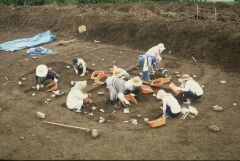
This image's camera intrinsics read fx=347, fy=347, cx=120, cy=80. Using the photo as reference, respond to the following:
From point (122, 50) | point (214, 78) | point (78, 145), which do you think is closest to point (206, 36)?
point (214, 78)

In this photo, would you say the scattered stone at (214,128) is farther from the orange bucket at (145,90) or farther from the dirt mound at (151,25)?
the dirt mound at (151,25)

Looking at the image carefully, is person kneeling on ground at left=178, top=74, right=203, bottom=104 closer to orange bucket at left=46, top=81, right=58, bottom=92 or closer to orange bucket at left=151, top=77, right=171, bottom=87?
orange bucket at left=151, top=77, right=171, bottom=87

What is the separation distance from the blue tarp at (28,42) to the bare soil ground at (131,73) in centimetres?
58

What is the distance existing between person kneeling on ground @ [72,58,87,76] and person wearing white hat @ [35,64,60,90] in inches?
37.7

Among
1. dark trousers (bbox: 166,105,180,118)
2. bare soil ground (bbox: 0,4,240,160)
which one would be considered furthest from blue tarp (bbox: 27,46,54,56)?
dark trousers (bbox: 166,105,180,118)

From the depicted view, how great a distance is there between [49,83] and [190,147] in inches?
249

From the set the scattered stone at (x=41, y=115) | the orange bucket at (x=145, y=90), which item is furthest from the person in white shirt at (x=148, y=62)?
the scattered stone at (x=41, y=115)

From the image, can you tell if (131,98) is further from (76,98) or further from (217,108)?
(217,108)

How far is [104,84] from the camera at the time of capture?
12.5 meters

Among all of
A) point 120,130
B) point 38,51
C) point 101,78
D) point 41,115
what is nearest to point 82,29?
point 38,51

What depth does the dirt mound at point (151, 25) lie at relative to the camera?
14.3 metres

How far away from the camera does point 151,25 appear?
1661 cm

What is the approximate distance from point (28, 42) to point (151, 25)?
6369 mm

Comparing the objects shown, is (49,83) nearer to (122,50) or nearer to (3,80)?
(3,80)
